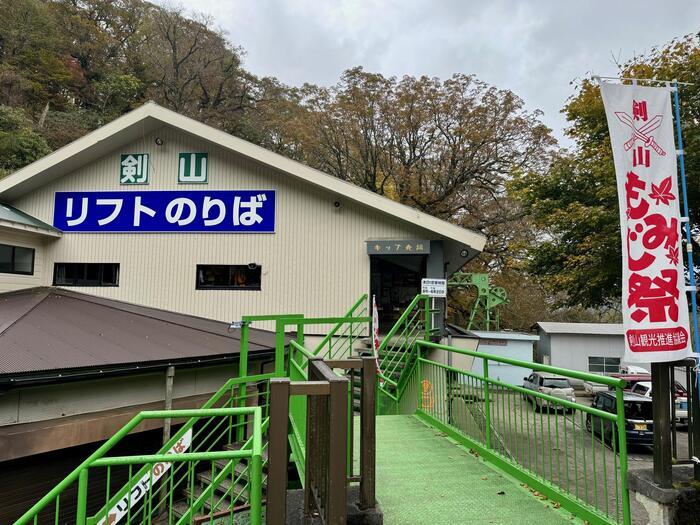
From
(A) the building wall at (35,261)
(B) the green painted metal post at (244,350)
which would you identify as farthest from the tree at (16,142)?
(B) the green painted metal post at (244,350)

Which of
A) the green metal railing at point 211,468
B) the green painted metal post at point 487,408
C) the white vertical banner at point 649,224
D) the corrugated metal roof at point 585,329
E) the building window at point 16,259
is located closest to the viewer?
the white vertical banner at point 649,224

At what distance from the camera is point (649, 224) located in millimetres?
3463

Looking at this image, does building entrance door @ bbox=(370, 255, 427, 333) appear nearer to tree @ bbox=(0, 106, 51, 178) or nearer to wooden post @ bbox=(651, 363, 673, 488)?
wooden post @ bbox=(651, 363, 673, 488)

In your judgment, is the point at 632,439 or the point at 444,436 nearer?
the point at 444,436

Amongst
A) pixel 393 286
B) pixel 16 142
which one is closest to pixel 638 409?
pixel 393 286

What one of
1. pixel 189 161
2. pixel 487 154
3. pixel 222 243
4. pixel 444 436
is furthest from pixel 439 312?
pixel 487 154

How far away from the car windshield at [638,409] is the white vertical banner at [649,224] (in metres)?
12.6

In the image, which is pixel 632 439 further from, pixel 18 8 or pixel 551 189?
pixel 18 8

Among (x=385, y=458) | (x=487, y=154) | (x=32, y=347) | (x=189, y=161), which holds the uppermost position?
(x=487, y=154)

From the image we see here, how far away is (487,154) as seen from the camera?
24.3 m

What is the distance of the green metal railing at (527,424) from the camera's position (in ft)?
11.1

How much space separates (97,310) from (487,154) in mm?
20874

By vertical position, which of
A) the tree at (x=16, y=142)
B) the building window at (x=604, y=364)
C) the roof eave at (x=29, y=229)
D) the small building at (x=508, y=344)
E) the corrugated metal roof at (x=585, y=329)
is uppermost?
the tree at (x=16, y=142)

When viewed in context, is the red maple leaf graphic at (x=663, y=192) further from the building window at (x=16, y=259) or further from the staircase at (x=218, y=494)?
the building window at (x=16, y=259)
